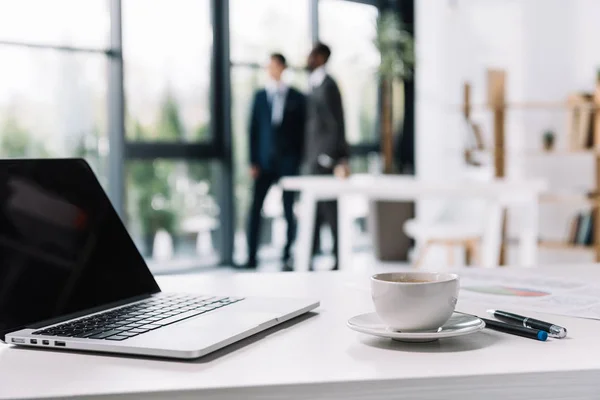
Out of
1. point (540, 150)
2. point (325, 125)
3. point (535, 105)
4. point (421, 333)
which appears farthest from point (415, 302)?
point (540, 150)

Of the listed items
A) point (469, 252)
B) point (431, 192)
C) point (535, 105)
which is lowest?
point (469, 252)

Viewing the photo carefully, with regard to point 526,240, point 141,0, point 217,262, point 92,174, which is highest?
point 141,0

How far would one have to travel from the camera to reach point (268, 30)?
5.96 meters

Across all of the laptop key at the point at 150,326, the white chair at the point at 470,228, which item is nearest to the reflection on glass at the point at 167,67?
the white chair at the point at 470,228

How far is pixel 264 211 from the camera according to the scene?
5922 millimetres

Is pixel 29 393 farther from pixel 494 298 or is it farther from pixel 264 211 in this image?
pixel 264 211

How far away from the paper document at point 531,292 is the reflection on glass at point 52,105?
3.77 m

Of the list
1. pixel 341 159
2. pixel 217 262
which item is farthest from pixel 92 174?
pixel 217 262

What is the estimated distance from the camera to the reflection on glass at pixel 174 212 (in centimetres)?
521

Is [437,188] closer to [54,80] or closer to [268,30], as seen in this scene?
[54,80]

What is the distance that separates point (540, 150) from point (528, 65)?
2.08 ft

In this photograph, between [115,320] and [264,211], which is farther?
[264,211]

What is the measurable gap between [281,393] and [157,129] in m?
4.85

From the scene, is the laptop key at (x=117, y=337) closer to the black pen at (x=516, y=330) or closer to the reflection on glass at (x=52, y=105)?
the black pen at (x=516, y=330)
